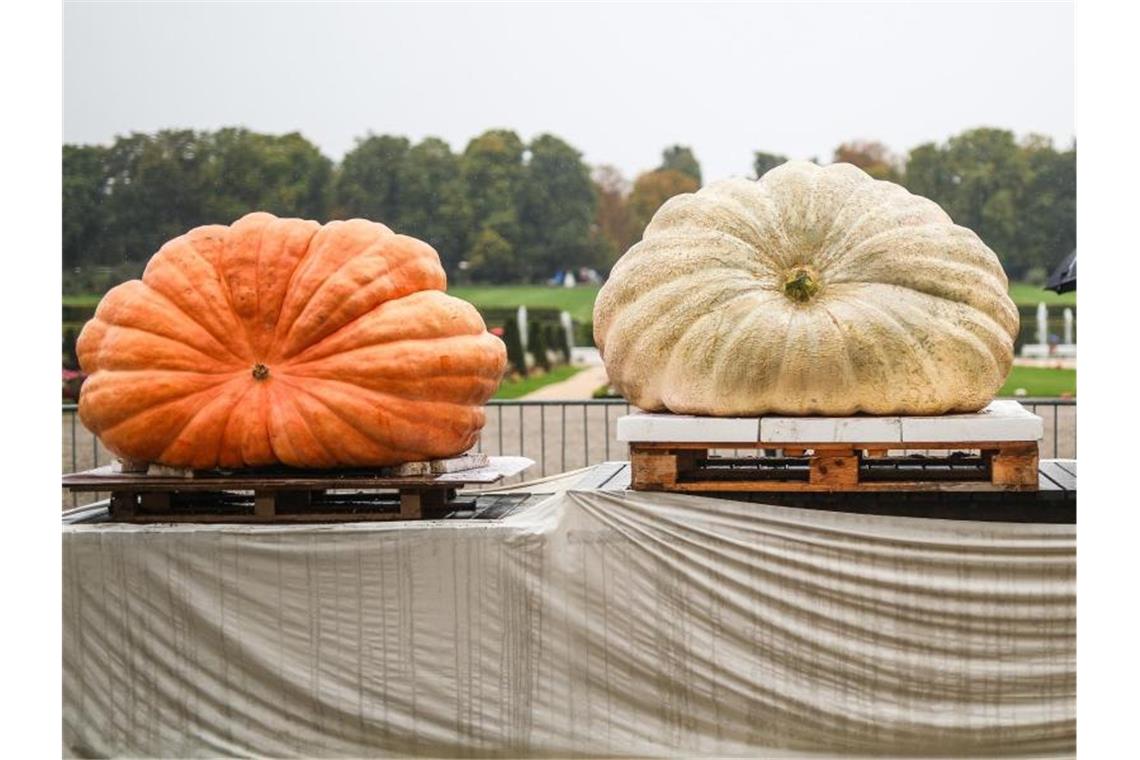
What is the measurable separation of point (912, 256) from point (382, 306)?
1.90 m

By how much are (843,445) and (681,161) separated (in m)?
64.5

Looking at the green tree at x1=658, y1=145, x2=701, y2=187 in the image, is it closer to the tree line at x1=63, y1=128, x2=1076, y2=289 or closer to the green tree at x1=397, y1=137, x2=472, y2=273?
the tree line at x1=63, y1=128, x2=1076, y2=289

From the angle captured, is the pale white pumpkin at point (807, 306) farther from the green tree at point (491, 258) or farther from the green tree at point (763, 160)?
the green tree at point (763, 160)

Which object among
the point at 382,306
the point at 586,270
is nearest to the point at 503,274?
the point at 586,270

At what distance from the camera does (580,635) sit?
4184mm

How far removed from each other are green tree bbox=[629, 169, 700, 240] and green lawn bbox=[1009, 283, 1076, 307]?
55.6 ft

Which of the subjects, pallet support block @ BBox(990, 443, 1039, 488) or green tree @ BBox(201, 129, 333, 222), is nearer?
pallet support block @ BBox(990, 443, 1039, 488)

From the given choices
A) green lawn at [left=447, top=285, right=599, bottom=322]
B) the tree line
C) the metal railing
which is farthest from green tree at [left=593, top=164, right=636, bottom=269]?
the metal railing

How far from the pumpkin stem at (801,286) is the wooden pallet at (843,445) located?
0.44 metres

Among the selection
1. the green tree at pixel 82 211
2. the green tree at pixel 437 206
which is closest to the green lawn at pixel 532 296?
the green tree at pixel 437 206

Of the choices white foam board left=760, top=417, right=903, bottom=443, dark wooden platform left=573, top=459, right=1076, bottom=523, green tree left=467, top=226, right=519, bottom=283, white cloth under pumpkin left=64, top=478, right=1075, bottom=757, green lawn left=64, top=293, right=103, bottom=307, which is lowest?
white cloth under pumpkin left=64, top=478, right=1075, bottom=757

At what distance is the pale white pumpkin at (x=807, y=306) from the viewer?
4.14 metres

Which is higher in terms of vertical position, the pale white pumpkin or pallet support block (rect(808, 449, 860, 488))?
the pale white pumpkin

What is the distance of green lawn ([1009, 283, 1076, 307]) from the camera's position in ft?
129
